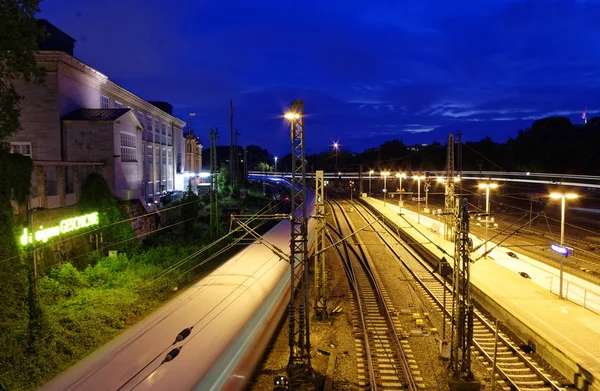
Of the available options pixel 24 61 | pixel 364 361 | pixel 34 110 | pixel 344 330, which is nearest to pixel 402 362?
pixel 364 361

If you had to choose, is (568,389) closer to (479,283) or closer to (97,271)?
(479,283)

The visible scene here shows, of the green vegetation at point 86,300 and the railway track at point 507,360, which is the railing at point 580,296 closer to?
the railway track at point 507,360

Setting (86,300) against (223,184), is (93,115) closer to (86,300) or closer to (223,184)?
(86,300)

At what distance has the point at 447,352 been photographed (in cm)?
1396

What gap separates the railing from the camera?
57.0 feet

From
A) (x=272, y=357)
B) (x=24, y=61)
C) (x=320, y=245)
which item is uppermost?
(x=24, y=61)

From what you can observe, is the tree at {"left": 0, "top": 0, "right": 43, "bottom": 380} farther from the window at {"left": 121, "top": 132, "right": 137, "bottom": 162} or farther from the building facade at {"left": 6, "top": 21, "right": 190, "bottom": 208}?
the window at {"left": 121, "top": 132, "right": 137, "bottom": 162}

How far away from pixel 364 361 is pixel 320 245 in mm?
4913

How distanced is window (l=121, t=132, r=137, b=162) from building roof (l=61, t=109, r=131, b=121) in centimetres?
151

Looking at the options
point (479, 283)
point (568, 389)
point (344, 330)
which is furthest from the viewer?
point (479, 283)

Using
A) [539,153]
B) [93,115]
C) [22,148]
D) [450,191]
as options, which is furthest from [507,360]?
[539,153]

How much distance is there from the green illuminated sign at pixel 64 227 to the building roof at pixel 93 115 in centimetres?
811

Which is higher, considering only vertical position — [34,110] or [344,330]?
[34,110]

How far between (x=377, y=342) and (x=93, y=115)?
23311 mm
